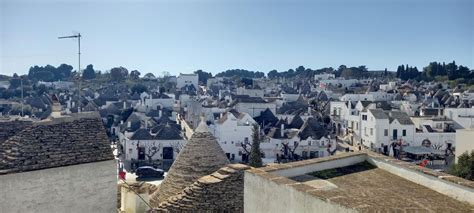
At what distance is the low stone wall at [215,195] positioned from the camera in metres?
13.0

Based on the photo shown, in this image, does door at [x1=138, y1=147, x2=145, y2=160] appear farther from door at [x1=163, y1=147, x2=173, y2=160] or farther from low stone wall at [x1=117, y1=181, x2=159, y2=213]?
low stone wall at [x1=117, y1=181, x2=159, y2=213]

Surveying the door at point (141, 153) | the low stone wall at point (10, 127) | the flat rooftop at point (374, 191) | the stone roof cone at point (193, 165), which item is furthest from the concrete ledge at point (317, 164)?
the door at point (141, 153)

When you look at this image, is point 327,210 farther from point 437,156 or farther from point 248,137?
point 437,156

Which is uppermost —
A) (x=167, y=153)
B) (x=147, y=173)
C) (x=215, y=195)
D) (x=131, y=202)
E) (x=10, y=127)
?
(x=10, y=127)

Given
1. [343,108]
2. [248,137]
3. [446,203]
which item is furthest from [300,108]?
[446,203]

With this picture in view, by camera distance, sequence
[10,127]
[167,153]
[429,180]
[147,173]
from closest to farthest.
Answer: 1. [429,180]
2. [10,127]
3. [147,173]
4. [167,153]

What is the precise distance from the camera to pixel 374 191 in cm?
969

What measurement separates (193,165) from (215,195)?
2.84 metres

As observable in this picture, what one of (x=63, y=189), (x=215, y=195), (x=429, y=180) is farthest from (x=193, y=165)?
(x=429, y=180)

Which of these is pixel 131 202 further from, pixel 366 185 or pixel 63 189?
pixel 366 185

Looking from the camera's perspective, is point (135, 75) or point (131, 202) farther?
point (135, 75)

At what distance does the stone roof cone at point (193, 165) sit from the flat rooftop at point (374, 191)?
16.0 ft

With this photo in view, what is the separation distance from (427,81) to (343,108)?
6660cm

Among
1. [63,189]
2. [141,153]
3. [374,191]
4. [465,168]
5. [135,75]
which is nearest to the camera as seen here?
[374,191]
